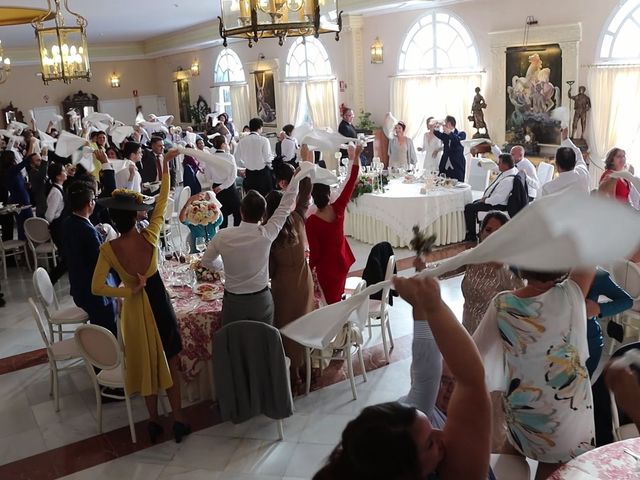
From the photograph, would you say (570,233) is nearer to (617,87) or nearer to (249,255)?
(249,255)

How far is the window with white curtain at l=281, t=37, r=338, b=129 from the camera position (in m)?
15.1

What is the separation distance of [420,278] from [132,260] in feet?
8.65

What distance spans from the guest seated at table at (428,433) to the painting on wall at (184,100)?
72.8 feet

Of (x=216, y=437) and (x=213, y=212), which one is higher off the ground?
(x=213, y=212)

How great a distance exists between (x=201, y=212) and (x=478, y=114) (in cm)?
753

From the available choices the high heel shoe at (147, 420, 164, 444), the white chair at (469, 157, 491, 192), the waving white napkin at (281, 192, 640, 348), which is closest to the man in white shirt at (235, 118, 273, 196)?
the white chair at (469, 157, 491, 192)

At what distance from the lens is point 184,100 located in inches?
903

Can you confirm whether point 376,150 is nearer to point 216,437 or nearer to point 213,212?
point 213,212

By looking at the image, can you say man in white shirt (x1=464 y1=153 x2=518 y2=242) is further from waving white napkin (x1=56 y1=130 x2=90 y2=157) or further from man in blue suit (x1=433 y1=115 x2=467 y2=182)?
waving white napkin (x1=56 y1=130 x2=90 y2=157)

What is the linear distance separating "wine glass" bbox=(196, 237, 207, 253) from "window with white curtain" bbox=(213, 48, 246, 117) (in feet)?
46.7

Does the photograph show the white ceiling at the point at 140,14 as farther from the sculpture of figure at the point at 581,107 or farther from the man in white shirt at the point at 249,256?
the man in white shirt at the point at 249,256

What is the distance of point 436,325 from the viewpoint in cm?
162

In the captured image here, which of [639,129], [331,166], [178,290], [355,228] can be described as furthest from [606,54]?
[178,290]

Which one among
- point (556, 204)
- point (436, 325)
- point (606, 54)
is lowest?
point (436, 325)
